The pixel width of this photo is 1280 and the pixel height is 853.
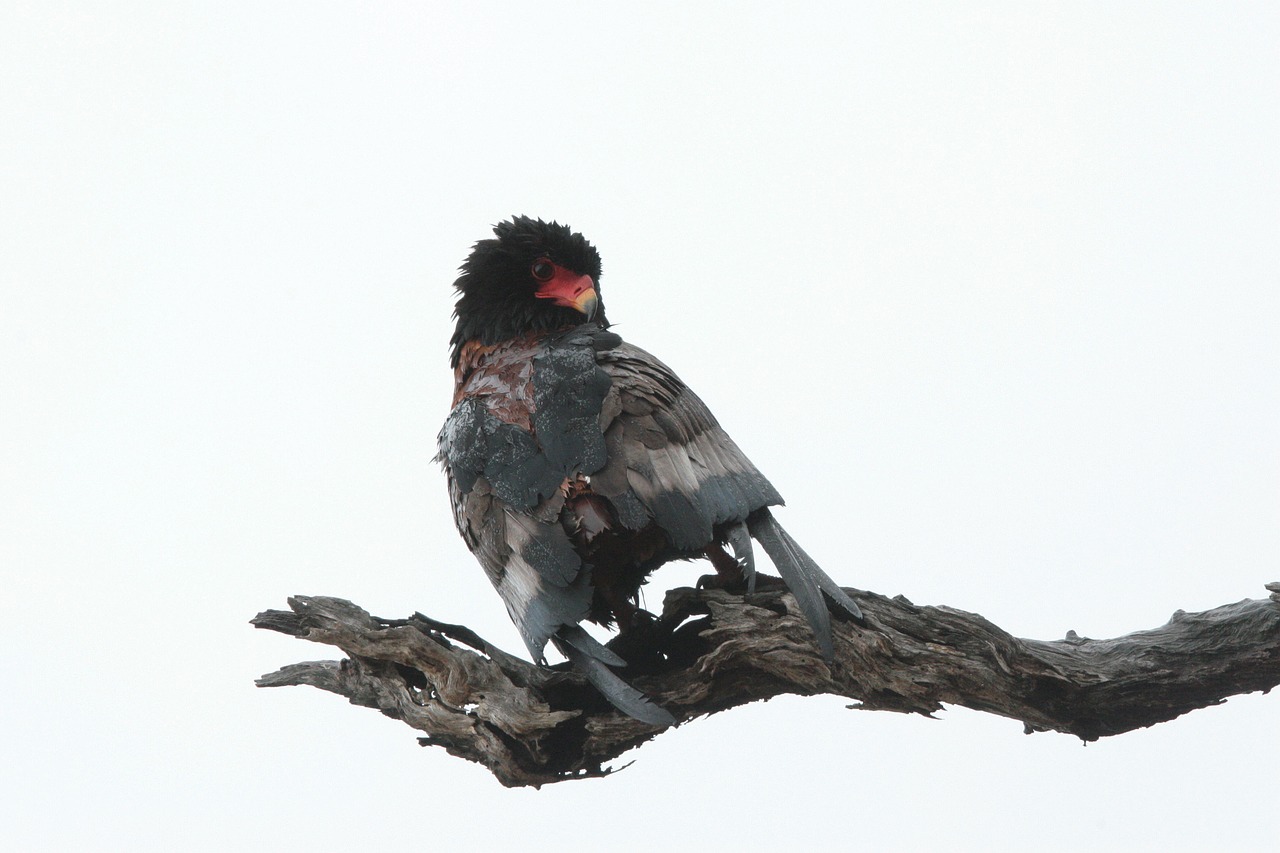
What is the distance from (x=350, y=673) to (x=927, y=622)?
2390 millimetres

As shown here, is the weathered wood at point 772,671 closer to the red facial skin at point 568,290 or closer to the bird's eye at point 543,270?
the red facial skin at point 568,290

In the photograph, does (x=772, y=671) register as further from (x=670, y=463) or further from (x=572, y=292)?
(x=572, y=292)

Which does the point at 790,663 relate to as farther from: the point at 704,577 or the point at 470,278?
the point at 470,278

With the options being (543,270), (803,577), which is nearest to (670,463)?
(803,577)

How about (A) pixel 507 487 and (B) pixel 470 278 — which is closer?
(A) pixel 507 487

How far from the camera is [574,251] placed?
6078mm

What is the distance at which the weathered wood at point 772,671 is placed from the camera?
4.75 m

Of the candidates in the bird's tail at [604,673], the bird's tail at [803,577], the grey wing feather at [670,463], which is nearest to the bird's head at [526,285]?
the grey wing feather at [670,463]

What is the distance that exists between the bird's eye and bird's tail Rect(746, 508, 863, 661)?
1.83 metres

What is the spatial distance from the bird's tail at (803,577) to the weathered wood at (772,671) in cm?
13

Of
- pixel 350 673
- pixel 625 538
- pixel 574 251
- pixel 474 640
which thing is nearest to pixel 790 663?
pixel 625 538

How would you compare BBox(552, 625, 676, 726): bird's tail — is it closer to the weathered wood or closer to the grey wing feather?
the weathered wood

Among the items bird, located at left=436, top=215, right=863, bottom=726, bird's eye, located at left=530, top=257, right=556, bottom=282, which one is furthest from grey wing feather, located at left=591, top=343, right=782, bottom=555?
bird's eye, located at left=530, top=257, right=556, bottom=282

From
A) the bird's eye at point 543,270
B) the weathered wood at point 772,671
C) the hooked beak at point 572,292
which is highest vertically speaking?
the bird's eye at point 543,270
